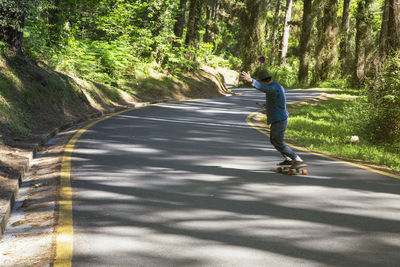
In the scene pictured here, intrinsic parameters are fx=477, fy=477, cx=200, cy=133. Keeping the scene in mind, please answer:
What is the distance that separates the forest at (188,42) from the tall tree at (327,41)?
92mm

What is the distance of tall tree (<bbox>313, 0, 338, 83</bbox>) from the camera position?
1724 inches

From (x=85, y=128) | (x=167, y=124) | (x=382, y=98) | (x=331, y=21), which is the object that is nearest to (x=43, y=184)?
(x=85, y=128)

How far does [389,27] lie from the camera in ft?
53.0

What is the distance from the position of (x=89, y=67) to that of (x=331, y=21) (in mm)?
27880

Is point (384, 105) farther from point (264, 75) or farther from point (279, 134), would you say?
point (264, 75)

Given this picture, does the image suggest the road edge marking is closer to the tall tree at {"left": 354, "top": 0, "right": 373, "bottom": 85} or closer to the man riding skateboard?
the man riding skateboard

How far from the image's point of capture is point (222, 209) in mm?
6234

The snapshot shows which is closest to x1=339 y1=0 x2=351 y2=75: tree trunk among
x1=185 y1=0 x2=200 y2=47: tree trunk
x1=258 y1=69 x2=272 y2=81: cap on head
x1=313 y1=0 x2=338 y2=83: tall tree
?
x1=313 y1=0 x2=338 y2=83: tall tree

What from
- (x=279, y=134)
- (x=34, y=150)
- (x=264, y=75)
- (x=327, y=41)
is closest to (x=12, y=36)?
(x=34, y=150)

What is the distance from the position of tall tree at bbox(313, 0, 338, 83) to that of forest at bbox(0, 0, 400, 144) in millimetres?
92

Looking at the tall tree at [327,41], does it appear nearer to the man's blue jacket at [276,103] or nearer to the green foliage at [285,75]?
the green foliage at [285,75]

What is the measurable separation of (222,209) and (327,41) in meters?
40.6

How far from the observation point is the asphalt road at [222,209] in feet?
15.3

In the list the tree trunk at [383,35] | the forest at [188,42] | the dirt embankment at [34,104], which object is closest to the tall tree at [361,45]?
the forest at [188,42]
